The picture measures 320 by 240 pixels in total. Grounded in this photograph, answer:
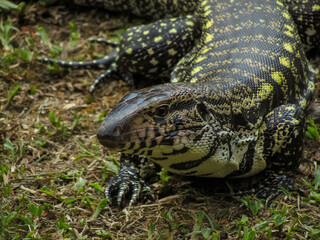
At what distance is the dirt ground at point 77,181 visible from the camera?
4.52 metres

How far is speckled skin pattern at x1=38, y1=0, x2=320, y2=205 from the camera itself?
4152 mm

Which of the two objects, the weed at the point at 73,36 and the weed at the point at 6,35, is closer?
the weed at the point at 6,35

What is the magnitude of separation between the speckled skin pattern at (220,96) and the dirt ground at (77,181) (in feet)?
0.91

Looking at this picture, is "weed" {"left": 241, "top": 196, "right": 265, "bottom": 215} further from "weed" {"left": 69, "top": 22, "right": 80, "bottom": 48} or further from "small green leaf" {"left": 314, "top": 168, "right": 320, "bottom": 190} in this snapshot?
"weed" {"left": 69, "top": 22, "right": 80, "bottom": 48}

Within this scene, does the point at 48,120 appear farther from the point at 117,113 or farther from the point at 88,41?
the point at 117,113

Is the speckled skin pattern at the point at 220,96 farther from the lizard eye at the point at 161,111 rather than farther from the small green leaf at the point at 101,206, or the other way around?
the small green leaf at the point at 101,206

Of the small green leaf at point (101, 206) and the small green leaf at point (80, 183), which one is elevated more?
the small green leaf at point (101, 206)

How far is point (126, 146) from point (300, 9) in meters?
3.40

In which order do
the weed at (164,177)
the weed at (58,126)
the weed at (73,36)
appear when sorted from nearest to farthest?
the weed at (164,177)
the weed at (58,126)
the weed at (73,36)

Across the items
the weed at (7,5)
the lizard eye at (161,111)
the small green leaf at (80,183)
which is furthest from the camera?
the weed at (7,5)

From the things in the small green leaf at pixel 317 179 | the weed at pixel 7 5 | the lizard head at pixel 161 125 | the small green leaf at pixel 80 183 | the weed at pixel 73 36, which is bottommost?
the small green leaf at pixel 80 183

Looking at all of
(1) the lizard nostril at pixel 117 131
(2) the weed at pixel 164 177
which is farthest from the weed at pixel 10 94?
(1) the lizard nostril at pixel 117 131

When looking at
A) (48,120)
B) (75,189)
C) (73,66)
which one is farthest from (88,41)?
(75,189)

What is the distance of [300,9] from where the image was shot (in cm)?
625
